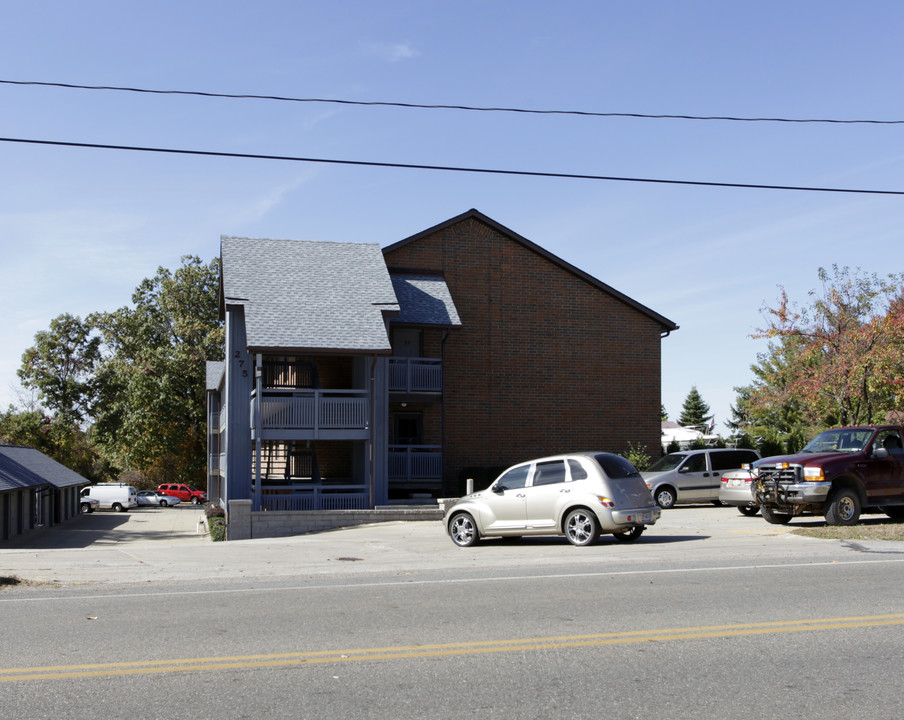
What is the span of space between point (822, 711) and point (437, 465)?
22.8 m

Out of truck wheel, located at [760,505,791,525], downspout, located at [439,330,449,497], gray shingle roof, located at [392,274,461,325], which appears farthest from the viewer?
gray shingle roof, located at [392,274,461,325]

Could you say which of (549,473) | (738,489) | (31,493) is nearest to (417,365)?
(738,489)

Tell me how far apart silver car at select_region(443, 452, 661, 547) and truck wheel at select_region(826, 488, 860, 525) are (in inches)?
153

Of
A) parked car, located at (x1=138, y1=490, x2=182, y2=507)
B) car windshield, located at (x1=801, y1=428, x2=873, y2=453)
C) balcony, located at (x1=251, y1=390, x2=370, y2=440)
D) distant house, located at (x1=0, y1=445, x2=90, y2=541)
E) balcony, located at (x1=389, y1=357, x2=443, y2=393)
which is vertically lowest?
parked car, located at (x1=138, y1=490, x2=182, y2=507)

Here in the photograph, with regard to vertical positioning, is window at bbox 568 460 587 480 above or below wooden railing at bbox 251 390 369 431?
below

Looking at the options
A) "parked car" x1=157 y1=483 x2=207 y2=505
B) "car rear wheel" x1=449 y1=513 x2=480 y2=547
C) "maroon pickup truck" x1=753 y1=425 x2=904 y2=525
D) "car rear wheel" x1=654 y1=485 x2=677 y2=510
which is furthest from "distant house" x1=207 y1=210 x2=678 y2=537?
"parked car" x1=157 y1=483 x2=207 y2=505

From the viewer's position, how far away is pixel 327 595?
9906 millimetres

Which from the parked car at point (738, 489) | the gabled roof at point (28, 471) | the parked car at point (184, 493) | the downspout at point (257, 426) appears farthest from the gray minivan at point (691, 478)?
the parked car at point (184, 493)

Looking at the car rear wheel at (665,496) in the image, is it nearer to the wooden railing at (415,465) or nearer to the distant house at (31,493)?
the wooden railing at (415,465)

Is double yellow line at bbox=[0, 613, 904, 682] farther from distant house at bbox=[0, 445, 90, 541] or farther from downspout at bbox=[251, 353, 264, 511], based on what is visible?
distant house at bbox=[0, 445, 90, 541]

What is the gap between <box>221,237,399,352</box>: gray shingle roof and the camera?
78.0 feet

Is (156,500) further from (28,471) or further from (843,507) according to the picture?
(843,507)

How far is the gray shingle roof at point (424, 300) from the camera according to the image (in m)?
28.2

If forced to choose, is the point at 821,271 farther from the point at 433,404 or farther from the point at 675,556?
the point at 675,556
